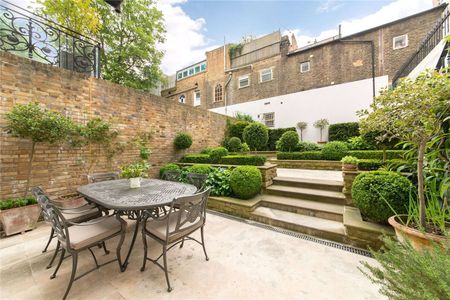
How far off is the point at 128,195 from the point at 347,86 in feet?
36.8

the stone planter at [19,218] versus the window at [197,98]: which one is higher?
the window at [197,98]

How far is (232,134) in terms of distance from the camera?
9.30 metres

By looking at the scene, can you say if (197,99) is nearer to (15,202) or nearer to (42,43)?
(42,43)

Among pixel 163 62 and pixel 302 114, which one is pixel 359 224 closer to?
pixel 302 114

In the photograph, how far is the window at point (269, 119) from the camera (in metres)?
11.5

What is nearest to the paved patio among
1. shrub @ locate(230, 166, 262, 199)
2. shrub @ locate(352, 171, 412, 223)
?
shrub @ locate(352, 171, 412, 223)

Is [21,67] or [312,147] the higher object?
[21,67]

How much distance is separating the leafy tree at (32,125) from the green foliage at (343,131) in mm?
10370

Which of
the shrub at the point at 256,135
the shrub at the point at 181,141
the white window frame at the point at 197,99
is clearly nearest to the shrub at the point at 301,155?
the shrub at the point at 256,135

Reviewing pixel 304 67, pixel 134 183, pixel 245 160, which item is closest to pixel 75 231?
pixel 134 183

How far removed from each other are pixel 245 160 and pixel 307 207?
6.38 ft

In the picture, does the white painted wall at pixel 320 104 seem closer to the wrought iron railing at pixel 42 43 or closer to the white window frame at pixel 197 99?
the white window frame at pixel 197 99

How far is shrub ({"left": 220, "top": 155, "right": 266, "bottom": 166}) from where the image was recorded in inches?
176

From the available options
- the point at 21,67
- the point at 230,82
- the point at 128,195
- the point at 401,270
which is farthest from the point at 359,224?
the point at 230,82
